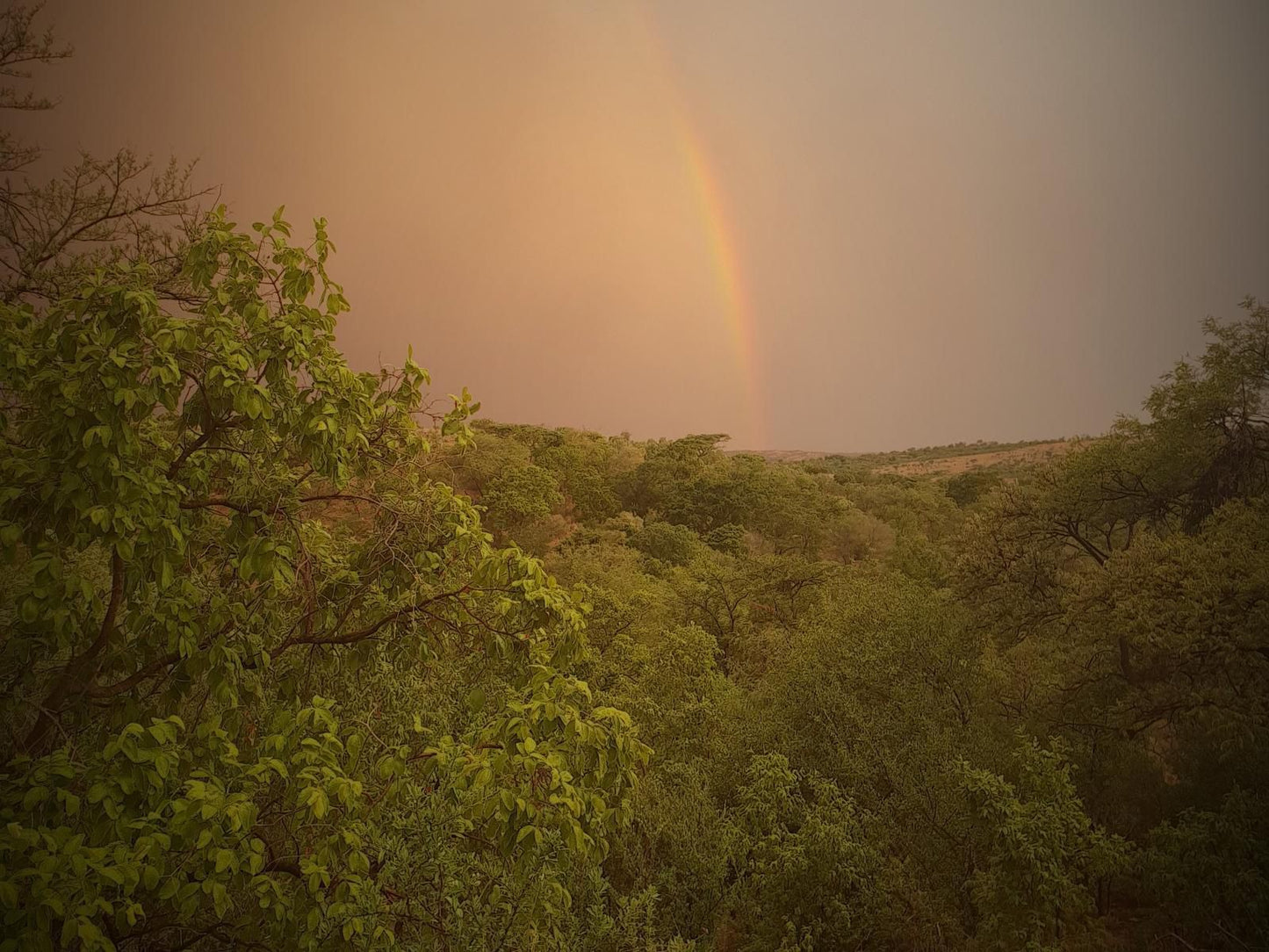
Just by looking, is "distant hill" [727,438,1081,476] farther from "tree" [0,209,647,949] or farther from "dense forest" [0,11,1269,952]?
"tree" [0,209,647,949]

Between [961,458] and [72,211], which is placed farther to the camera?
[961,458]

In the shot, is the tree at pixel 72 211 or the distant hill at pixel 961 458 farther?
the distant hill at pixel 961 458

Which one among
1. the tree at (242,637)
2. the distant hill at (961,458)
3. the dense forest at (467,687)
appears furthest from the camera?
the distant hill at (961,458)

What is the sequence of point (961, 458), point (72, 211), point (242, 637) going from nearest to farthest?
point (242, 637)
point (72, 211)
point (961, 458)

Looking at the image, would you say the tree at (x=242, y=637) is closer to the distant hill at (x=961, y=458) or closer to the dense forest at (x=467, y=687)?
the dense forest at (x=467, y=687)

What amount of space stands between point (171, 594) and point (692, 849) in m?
9.18

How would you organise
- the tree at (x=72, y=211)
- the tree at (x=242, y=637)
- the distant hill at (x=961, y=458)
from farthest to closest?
the distant hill at (x=961, y=458) < the tree at (x=72, y=211) < the tree at (x=242, y=637)

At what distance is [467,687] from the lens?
11.4m

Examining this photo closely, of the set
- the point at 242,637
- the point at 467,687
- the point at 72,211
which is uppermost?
the point at 72,211

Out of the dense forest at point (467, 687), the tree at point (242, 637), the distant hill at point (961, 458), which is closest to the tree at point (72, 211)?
the dense forest at point (467, 687)

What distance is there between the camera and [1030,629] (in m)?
16.1

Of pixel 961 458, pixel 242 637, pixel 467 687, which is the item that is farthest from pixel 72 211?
pixel 961 458

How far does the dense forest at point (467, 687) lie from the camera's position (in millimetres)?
4223

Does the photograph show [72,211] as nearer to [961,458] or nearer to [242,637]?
[242,637]
